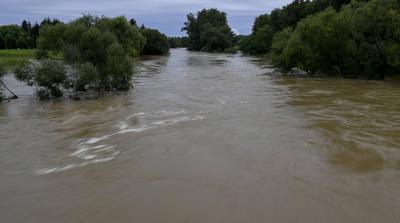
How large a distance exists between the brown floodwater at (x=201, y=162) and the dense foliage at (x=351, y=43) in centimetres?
1123

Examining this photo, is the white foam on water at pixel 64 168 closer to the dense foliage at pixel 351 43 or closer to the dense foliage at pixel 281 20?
the dense foliage at pixel 351 43

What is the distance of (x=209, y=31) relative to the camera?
10712 centimetres

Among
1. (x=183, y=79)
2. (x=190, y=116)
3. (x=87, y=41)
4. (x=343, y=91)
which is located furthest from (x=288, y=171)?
(x=183, y=79)

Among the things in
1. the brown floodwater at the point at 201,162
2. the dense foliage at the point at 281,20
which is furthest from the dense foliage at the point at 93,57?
the dense foliage at the point at 281,20

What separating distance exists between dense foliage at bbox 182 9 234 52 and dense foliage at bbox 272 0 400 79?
7055 centimetres

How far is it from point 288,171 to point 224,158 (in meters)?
1.96

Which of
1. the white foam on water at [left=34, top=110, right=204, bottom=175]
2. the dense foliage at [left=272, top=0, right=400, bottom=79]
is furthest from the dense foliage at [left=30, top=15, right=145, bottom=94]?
the dense foliage at [left=272, top=0, right=400, bottom=79]

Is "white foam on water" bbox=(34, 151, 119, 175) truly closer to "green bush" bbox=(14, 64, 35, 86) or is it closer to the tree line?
the tree line

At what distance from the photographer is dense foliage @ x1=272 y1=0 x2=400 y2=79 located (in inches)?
1193

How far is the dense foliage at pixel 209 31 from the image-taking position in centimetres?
10550

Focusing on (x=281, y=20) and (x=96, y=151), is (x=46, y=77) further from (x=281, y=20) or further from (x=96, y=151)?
(x=281, y=20)

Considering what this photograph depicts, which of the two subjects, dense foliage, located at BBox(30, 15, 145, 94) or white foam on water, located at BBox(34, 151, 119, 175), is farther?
dense foliage, located at BBox(30, 15, 145, 94)

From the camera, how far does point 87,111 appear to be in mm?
19422

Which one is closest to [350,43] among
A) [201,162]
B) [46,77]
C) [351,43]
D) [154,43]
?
[351,43]
